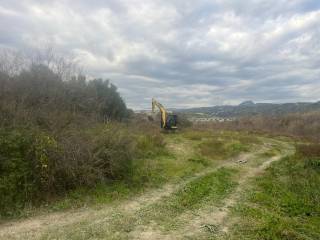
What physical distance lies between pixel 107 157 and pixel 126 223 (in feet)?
11.4

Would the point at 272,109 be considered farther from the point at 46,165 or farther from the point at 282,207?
the point at 46,165

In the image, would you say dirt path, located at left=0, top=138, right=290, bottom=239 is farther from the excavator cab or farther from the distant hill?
the distant hill

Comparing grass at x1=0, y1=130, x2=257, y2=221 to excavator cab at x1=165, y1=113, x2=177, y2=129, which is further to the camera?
excavator cab at x1=165, y1=113, x2=177, y2=129

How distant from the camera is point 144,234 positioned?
19.3 feet

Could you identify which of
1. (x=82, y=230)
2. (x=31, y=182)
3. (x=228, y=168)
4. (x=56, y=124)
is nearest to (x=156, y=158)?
(x=228, y=168)

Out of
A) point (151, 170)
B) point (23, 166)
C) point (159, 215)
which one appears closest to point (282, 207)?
point (159, 215)

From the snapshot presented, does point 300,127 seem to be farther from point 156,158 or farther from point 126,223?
point 126,223

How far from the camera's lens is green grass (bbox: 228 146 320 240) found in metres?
5.98

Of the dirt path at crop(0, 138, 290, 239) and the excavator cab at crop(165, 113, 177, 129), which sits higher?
the excavator cab at crop(165, 113, 177, 129)

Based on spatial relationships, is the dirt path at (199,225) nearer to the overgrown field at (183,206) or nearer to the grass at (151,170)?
the overgrown field at (183,206)

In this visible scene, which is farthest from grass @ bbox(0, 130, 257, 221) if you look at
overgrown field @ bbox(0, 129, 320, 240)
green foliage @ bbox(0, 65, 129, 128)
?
green foliage @ bbox(0, 65, 129, 128)

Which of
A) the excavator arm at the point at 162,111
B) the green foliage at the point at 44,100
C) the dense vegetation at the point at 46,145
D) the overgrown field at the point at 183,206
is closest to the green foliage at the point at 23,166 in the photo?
the dense vegetation at the point at 46,145

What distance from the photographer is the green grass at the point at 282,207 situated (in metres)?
5.98

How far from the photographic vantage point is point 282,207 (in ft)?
25.6
